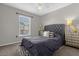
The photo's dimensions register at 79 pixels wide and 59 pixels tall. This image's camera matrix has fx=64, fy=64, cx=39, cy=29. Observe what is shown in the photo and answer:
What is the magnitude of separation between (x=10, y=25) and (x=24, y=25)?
0.82 meters

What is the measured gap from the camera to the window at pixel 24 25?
10.1 feet

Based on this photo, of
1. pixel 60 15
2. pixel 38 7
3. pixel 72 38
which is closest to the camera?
pixel 72 38

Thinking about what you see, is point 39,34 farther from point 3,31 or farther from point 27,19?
point 3,31

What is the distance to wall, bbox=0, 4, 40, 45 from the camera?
3.06m

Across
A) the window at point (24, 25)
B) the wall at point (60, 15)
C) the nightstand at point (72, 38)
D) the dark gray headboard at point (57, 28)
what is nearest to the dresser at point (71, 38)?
the nightstand at point (72, 38)

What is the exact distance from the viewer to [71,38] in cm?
302

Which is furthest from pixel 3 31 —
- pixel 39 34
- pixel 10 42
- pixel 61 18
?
pixel 61 18

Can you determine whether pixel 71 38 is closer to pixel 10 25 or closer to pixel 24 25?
pixel 24 25

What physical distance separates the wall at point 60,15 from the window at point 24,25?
0.74m

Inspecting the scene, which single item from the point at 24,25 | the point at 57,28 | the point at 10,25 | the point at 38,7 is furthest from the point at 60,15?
the point at 10,25

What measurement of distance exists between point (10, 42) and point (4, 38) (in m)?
0.35

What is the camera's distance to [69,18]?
3.12m

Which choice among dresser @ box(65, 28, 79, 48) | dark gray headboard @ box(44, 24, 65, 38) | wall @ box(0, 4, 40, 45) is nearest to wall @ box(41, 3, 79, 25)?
dark gray headboard @ box(44, 24, 65, 38)

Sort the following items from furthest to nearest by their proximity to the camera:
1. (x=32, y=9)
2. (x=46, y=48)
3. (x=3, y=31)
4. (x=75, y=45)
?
(x=32, y=9) → (x=3, y=31) → (x=75, y=45) → (x=46, y=48)
